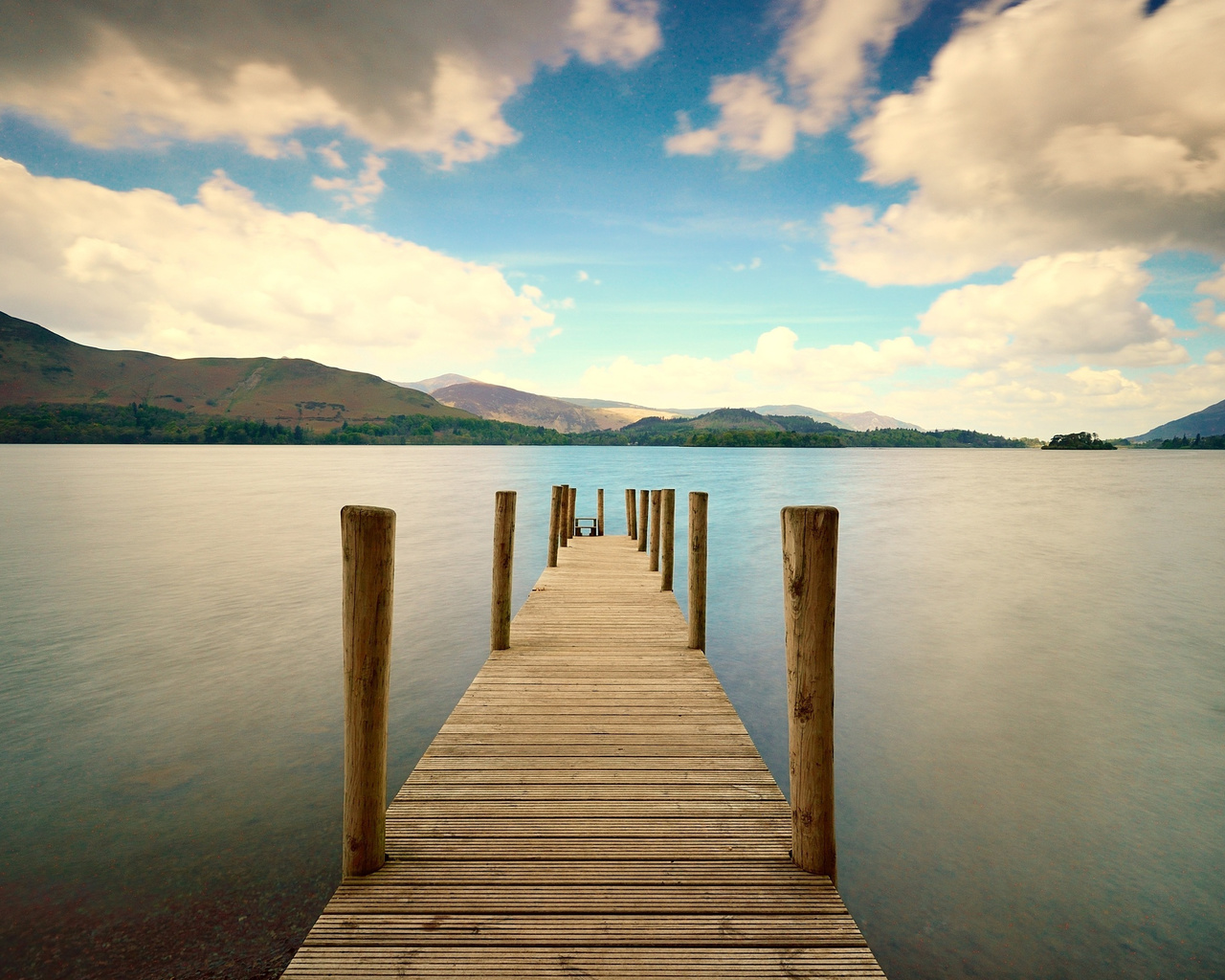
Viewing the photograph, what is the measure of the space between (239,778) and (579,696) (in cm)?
421

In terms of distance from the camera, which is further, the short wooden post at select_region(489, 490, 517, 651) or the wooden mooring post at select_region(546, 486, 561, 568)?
the wooden mooring post at select_region(546, 486, 561, 568)

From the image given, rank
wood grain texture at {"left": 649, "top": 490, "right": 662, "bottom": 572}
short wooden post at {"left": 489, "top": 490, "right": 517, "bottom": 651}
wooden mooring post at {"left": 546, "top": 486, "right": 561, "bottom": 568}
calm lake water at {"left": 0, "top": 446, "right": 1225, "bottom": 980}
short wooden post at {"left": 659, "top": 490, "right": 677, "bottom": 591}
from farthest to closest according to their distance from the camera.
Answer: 1. wooden mooring post at {"left": 546, "top": 486, "right": 561, "bottom": 568}
2. wood grain texture at {"left": 649, "top": 490, "right": 662, "bottom": 572}
3. short wooden post at {"left": 659, "top": 490, "right": 677, "bottom": 591}
4. short wooden post at {"left": 489, "top": 490, "right": 517, "bottom": 651}
5. calm lake water at {"left": 0, "top": 446, "right": 1225, "bottom": 980}

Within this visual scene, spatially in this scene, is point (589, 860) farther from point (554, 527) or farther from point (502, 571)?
point (554, 527)

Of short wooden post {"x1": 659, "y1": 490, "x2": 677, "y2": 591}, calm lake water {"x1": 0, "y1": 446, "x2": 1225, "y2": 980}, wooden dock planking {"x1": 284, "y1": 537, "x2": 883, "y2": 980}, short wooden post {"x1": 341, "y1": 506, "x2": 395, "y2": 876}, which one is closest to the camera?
wooden dock planking {"x1": 284, "y1": 537, "x2": 883, "y2": 980}

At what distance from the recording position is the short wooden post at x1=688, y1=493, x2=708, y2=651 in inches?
292

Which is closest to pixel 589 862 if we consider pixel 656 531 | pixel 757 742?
pixel 757 742

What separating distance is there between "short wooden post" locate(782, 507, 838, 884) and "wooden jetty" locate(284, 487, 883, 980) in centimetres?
21

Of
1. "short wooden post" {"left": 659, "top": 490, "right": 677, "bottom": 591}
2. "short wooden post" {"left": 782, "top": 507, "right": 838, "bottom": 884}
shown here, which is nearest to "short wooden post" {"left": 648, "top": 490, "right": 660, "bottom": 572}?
"short wooden post" {"left": 659, "top": 490, "right": 677, "bottom": 591}

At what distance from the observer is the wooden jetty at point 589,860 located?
2748 millimetres

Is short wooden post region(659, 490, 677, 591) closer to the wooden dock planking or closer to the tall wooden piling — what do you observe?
the tall wooden piling

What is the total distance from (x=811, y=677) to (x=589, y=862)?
64.2 inches

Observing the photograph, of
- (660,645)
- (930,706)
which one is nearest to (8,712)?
(660,645)

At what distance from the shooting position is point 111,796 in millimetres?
6473

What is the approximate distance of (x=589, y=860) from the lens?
339cm
